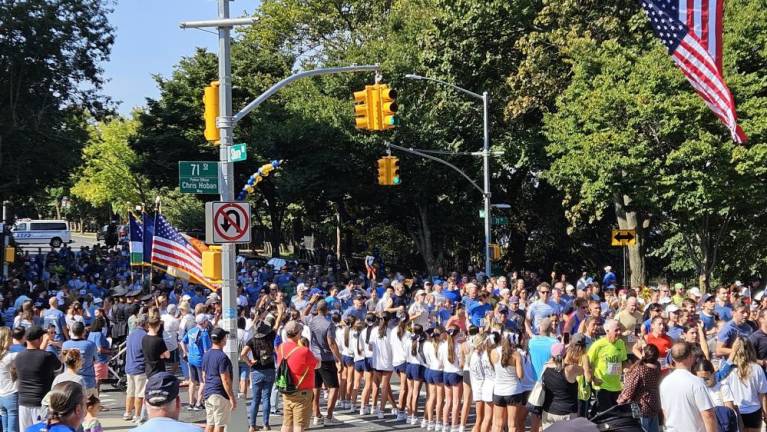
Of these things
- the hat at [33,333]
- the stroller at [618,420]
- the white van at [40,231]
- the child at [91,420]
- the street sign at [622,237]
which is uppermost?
the white van at [40,231]

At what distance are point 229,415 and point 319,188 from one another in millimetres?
29535

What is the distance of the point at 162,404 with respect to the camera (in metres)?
5.58

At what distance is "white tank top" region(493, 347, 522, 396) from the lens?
38.8 ft

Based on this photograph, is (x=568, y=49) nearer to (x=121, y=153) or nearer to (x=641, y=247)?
(x=641, y=247)

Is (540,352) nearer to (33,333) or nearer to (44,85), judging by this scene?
(33,333)

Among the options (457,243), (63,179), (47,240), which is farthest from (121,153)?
(457,243)

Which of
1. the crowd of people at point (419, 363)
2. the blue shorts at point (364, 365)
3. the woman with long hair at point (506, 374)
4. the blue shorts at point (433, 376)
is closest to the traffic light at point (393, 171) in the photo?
the crowd of people at point (419, 363)

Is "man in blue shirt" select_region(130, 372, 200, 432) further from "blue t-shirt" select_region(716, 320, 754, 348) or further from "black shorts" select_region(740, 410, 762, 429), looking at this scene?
"blue t-shirt" select_region(716, 320, 754, 348)

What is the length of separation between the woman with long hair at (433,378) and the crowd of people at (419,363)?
0.02m

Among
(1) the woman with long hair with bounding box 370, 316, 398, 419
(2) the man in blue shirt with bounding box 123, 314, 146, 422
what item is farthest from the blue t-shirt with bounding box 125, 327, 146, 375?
(1) the woman with long hair with bounding box 370, 316, 398, 419

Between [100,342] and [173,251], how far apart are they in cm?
447

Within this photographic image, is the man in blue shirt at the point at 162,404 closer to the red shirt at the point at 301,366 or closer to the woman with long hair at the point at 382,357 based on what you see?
the red shirt at the point at 301,366

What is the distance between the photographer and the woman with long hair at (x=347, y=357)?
15594mm

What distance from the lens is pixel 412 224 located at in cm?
4466
